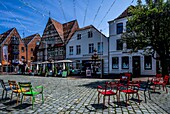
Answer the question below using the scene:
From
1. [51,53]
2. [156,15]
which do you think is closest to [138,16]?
[156,15]

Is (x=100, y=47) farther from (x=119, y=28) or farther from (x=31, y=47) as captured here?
(x=31, y=47)

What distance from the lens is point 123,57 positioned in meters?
25.5

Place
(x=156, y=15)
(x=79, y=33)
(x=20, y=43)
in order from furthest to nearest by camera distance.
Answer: (x=20, y=43) < (x=79, y=33) < (x=156, y=15)

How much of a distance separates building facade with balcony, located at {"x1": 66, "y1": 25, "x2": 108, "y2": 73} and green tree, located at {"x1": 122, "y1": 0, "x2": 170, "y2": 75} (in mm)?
13380

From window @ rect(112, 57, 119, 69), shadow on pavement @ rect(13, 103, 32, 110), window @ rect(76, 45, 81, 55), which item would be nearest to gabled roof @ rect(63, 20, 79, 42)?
window @ rect(76, 45, 81, 55)

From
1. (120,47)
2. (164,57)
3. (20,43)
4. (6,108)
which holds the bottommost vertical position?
(6,108)

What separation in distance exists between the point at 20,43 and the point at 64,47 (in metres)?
18.7

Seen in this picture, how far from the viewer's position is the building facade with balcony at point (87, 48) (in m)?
28.3

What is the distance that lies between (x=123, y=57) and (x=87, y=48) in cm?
818

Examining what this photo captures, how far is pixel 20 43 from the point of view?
4631cm

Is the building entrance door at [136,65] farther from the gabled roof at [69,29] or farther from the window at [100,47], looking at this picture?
the gabled roof at [69,29]

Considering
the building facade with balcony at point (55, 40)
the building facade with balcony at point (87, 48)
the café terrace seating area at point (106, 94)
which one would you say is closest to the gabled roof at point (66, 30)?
the building facade with balcony at point (55, 40)

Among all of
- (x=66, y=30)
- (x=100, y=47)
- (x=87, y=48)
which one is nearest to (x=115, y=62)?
(x=100, y=47)

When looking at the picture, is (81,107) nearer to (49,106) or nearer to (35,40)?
(49,106)
